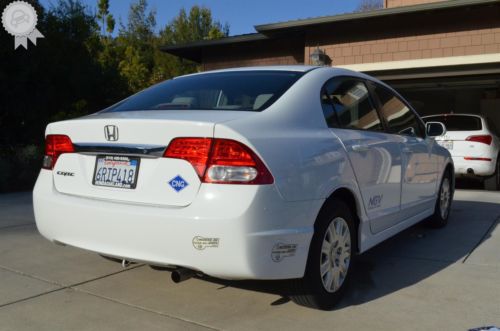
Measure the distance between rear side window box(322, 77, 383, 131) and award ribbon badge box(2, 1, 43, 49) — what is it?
8.95 metres

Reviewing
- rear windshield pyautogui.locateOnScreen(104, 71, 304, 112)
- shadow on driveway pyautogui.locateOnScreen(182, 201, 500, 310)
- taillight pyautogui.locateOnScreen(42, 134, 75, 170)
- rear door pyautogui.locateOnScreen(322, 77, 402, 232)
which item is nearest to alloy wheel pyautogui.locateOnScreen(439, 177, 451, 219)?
shadow on driveway pyautogui.locateOnScreen(182, 201, 500, 310)

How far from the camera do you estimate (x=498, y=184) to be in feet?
31.4

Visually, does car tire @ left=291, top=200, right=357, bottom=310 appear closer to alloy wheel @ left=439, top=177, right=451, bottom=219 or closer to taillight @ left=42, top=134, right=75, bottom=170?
taillight @ left=42, top=134, right=75, bottom=170

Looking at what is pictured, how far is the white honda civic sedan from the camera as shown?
2.71m

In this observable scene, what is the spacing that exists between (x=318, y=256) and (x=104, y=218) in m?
1.29

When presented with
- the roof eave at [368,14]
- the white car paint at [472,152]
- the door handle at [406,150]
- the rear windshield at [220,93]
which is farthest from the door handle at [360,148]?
the roof eave at [368,14]

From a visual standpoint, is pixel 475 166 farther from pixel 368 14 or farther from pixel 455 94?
pixel 455 94

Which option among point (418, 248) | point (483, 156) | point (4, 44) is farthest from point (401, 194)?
point (4, 44)

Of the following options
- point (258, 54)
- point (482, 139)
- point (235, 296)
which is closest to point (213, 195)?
point (235, 296)

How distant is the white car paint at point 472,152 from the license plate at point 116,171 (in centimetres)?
708

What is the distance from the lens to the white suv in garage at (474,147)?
8.72 metres

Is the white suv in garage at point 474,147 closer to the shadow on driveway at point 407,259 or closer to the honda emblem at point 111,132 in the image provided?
the shadow on driveway at point 407,259

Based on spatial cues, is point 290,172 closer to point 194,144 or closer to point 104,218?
point 194,144

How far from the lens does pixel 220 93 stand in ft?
11.7
